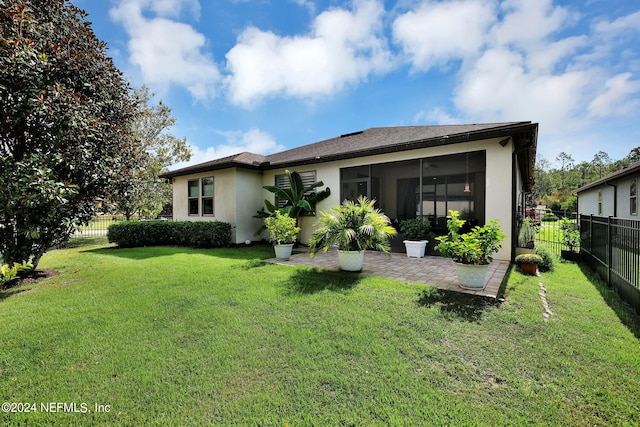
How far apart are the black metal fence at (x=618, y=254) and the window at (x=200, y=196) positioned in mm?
13060

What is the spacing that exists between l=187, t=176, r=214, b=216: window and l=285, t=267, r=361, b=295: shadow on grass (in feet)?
26.1


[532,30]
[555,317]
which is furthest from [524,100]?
[555,317]

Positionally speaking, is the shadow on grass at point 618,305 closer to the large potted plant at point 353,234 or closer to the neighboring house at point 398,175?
the neighboring house at point 398,175

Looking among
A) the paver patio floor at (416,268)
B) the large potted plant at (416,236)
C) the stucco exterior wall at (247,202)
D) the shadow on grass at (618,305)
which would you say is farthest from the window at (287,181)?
the shadow on grass at (618,305)

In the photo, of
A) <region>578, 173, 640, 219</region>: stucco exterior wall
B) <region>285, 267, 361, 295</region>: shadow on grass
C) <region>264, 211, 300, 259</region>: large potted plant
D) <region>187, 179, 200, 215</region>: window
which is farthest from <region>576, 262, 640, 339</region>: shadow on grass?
<region>187, 179, 200, 215</region>: window

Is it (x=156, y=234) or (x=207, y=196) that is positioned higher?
(x=207, y=196)

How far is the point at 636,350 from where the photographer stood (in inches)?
117

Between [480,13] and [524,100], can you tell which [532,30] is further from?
[524,100]

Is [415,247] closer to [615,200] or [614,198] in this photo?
[615,200]

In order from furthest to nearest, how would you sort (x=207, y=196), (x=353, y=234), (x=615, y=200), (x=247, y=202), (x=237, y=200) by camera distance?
(x=615, y=200)
(x=207, y=196)
(x=247, y=202)
(x=237, y=200)
(x=353, y=234)

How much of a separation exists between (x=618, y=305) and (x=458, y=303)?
2758 mm

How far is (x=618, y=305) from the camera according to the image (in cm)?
435

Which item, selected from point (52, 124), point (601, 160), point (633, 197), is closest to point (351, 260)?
point (52, 124)

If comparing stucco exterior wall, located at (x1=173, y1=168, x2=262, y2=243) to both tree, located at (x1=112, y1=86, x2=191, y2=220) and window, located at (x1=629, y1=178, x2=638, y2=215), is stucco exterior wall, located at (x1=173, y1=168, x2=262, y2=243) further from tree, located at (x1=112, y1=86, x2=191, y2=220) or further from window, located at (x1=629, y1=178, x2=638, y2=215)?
window, located at (x1=629, y1=178, x2=638, y2=215)
